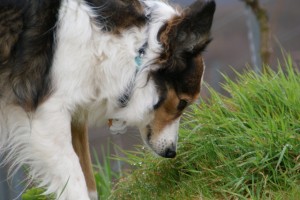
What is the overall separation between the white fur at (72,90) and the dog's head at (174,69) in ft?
0.20

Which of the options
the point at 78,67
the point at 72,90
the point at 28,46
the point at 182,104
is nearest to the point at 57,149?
the point at 72,90

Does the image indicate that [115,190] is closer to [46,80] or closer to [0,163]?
[0,163]

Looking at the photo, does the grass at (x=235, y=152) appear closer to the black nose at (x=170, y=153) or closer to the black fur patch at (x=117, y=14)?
the black nose at (x=170, y=153)

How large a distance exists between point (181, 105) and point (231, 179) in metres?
0.63

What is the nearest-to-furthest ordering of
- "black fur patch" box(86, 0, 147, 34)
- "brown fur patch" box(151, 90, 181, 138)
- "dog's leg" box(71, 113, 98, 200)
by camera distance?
"black fur patch" box(86, 0, 147, 34)
"brown fur patch" box(151, 90, 181, 138)
"dog's leg" box(71, 113, 98, 200)

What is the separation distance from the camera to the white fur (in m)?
5.27

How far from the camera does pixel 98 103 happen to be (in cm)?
549

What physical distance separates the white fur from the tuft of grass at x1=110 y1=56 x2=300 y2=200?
66cm

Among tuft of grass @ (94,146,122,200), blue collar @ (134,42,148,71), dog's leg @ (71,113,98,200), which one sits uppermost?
blue collar @ (134,42,148,71)

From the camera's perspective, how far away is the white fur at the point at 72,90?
5.27 m

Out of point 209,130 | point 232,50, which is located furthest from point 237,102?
point 232,50

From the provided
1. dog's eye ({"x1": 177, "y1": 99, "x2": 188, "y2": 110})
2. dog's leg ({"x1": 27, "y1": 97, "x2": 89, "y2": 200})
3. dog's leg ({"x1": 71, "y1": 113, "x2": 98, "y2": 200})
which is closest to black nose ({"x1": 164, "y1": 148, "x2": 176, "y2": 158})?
dog's eye ({"x1": 177, "y1": 99, "x2": 188, "y2": 110})

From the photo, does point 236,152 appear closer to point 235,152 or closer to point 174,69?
point 235,152

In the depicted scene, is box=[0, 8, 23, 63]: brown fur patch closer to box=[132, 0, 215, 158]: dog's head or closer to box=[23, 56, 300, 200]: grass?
box=[132, 0, 215, 158]: dog's head
